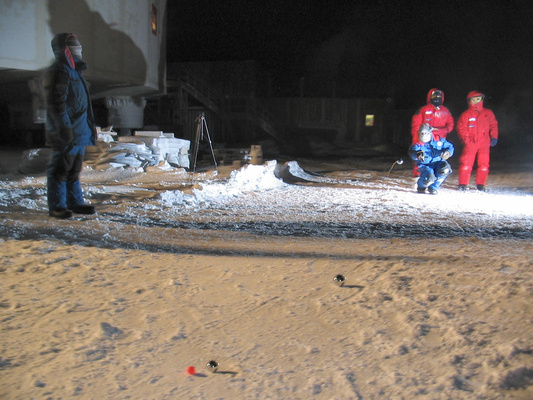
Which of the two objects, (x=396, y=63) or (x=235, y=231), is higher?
(x=396, y=63)

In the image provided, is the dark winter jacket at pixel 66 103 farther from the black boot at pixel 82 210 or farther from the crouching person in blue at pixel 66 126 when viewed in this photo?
the black boot at pixel 82 210

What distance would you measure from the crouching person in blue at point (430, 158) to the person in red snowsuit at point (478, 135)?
2.75ft

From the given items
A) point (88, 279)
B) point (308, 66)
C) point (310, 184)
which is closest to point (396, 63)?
point (308, 66)

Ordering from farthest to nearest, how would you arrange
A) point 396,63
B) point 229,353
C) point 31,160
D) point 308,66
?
point 308,66
point 396,63
point 31,160
point 229,353

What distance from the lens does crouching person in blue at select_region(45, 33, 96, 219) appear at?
3986 mm

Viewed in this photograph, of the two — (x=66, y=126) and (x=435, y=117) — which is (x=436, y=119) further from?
(x=66, y=126)

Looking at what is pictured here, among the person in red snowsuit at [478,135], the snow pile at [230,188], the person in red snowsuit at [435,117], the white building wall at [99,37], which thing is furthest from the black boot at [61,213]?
the person in red snowsuit at [478,135]

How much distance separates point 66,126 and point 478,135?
723 cm

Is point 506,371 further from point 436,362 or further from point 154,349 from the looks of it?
point 154,349

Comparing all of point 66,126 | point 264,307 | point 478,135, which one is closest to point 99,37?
point 66,126

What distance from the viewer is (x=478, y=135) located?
780 centimetres

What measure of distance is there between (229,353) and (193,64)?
24.6 metres

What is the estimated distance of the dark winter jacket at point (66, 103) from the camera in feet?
13.0

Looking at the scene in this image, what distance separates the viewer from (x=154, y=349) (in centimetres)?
194
